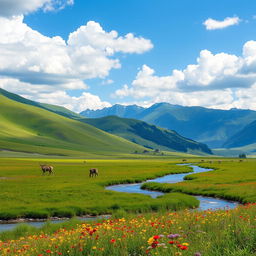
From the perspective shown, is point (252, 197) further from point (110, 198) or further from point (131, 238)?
point (131, 238)

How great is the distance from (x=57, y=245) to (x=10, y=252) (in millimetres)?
1829

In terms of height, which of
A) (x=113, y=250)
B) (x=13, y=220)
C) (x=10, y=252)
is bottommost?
(x=13, y=220)

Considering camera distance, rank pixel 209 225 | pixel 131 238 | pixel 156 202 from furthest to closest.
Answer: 1. pixel 156 202
2. pixel 209 225
3. pixel 131 238

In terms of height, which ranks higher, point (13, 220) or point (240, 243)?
point (240, 243)

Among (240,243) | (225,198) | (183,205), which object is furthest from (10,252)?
(225,198)

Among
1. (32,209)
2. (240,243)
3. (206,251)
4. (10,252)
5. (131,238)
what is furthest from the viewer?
(32,209)

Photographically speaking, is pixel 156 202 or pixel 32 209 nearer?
pixel 32 209

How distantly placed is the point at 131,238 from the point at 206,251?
2.77 metres

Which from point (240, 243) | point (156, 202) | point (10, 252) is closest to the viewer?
point (240, 243)

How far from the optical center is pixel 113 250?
378 inches

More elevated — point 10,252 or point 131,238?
point 131,238

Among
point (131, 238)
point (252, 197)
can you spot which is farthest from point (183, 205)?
point (131, 238)

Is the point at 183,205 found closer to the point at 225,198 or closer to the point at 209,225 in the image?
the point at 225,198

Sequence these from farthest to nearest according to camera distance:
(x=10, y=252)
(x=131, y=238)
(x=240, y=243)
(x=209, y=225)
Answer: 1. (x=209, y=225)
2. (x=10, y=252)
3. (x=131, y=238)
4. (x=240, y=243)
